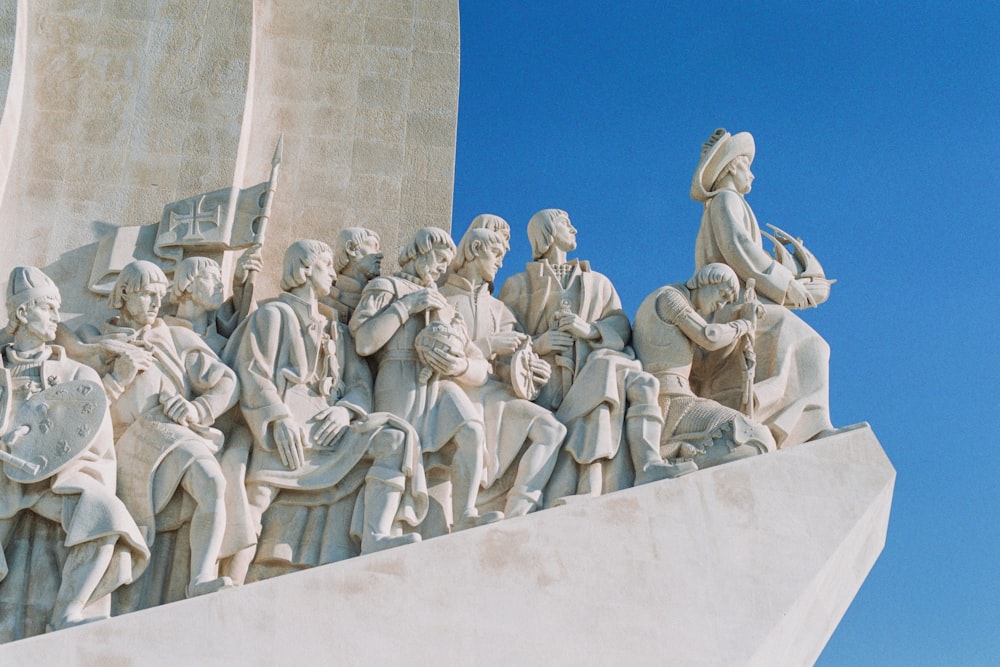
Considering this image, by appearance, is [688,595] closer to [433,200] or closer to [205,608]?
[205,608]

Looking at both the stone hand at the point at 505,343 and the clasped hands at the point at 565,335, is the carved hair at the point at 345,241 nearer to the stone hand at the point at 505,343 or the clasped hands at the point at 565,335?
the stone hand at the point at 505,343

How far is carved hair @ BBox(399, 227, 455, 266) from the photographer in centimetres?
876

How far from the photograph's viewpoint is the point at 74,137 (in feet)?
31.0

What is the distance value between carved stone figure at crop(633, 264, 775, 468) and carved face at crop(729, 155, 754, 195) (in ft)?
3.25

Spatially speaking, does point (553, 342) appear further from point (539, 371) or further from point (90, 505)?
point (90, 505)

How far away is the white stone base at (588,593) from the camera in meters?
7.05

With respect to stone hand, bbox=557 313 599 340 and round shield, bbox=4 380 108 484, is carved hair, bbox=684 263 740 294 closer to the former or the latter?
stone hand, bbox=557 313 599 340

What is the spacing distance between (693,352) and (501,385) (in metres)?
1.04

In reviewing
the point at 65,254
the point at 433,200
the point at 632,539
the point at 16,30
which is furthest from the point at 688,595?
the point at 16,30

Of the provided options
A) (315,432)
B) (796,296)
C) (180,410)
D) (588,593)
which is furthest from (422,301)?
(796,296)

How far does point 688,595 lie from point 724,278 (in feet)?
6.46

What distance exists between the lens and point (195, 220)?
9.22 meters

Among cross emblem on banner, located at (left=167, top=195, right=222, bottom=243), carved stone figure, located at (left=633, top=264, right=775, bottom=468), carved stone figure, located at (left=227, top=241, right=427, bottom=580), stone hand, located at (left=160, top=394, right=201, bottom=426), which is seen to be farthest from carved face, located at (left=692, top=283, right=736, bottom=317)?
stone hand, located at (left=160, top=394, right=201, bottom=426)

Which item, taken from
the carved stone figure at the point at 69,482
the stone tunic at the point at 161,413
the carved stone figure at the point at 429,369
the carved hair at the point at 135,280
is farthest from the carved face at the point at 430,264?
the carved stone figure at the point at 69,482
